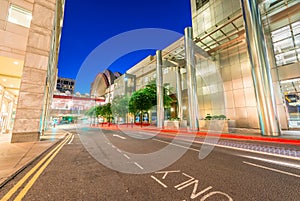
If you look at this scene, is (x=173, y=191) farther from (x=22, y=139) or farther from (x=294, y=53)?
(x=294, y=53)

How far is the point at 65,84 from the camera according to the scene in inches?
4259

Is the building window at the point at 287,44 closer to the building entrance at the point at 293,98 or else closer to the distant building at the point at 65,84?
the building entrance at the point at 293,98

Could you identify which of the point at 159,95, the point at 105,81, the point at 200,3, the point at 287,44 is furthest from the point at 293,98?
the point at 105,81

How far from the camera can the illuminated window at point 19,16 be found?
902 centimetres

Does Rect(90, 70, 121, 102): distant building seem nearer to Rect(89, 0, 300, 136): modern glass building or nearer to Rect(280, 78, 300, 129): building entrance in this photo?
Rect(89, 0, 300, 136): modern glass building

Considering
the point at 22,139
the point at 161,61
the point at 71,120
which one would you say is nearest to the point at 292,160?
the point at 22,139

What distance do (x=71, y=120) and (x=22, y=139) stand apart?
87.1m

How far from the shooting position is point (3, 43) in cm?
849

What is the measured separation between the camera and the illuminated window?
902cm

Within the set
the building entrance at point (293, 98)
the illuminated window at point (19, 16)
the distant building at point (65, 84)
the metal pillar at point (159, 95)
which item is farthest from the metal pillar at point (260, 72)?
the distant building at point (65, 84)

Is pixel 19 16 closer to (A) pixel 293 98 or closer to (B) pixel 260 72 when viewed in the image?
(B) pixel 260 72

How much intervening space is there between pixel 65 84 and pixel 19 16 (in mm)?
116982

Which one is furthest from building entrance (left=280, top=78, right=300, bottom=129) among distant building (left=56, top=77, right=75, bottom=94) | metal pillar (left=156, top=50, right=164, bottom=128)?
distant building (left=56, top=77, right=75, bottom=94)

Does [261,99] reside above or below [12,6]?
below
